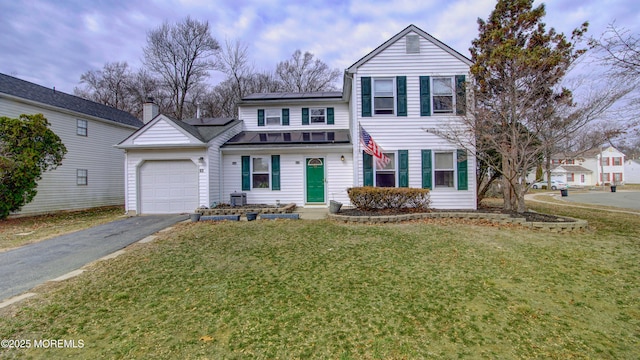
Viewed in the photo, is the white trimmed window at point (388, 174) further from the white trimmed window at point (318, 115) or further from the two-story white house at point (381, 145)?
the white trimmed window at point (318, 115)

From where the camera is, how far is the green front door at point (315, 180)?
11938mm

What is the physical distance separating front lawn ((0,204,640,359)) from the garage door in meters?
5.18

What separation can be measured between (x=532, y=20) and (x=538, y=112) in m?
3.81

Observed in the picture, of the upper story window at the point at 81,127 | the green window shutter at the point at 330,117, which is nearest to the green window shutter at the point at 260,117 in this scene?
the green window shutter at the point at 330,117

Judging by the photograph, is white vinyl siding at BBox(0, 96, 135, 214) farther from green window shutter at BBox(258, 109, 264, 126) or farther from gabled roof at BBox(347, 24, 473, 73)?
gabled roof at BBox(347, 24, 473, 73)

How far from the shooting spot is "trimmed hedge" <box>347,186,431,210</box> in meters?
9.62

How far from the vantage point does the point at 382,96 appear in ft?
35.8

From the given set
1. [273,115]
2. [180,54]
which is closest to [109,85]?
[180,54]

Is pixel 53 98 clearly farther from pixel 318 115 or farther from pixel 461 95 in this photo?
pixel 461 95

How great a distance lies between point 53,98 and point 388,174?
17.3 metres

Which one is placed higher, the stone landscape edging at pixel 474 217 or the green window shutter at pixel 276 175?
the green window shutter at pixel 276 175

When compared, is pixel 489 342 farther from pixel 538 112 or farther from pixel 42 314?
pixel 538 112

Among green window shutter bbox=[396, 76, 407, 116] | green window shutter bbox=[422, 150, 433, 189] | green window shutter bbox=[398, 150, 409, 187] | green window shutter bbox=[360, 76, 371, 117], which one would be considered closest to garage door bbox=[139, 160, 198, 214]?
green window shutter bbox=[360, 76, 371, 117]

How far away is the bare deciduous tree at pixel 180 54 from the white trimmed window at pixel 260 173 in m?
18.1
